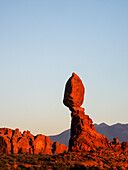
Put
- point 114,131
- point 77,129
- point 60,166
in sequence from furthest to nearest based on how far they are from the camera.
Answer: point 114,131 → point 77,129 → point 60,166

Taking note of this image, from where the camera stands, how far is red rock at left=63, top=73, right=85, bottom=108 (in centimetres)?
4341

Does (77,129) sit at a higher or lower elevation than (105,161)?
higher

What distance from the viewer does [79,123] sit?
141 feet

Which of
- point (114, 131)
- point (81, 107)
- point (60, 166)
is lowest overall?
point (60, 166)

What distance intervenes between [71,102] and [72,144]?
16.9 ft

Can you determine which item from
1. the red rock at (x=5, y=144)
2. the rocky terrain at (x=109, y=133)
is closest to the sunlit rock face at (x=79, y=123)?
the red rock at (x=5, y=144)

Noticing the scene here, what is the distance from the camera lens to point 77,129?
4316cm

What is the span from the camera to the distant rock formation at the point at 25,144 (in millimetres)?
81325

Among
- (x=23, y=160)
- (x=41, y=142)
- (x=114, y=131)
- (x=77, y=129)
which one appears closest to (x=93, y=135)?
(x=77, y=129)

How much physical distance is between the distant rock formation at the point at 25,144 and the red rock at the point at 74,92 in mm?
39740

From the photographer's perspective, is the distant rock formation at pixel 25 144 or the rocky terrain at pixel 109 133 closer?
the distant rock formation at pixel 25 144

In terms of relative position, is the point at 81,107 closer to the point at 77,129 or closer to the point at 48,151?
the point at 77,129

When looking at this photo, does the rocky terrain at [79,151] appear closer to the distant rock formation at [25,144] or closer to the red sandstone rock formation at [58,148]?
the distant rock formation at [25,144]

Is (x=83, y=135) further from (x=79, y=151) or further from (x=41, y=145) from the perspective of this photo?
(x=41, y=145)
